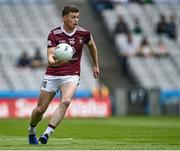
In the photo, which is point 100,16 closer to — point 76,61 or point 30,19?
point 30,19

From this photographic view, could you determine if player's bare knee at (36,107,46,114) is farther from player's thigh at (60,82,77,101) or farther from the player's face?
the player's face

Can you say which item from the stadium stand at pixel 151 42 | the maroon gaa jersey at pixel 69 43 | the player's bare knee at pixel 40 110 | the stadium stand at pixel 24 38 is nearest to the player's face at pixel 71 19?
the maroon gaa jersey at pixel 69 43

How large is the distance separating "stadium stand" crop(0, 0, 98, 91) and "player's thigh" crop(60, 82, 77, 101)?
72.0 ft

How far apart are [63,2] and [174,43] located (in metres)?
6.47

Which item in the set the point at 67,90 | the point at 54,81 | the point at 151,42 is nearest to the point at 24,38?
the point at 151,42

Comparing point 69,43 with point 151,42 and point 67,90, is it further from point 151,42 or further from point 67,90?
point 151,42

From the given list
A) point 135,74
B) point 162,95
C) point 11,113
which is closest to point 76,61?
point 11,113

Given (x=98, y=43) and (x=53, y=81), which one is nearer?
(x=53, y=81)

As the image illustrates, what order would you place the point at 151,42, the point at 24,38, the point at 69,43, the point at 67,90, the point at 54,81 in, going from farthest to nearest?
the point at 151,42 → the point at 24,38 → the point at 69,43 → the point at 54,81 → the point at 67,90

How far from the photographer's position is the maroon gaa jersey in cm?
1498

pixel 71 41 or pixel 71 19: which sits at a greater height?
pixel 71 19

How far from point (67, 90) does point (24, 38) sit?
25.6 m

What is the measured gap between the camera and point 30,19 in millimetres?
41281

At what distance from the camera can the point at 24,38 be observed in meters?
40.1
